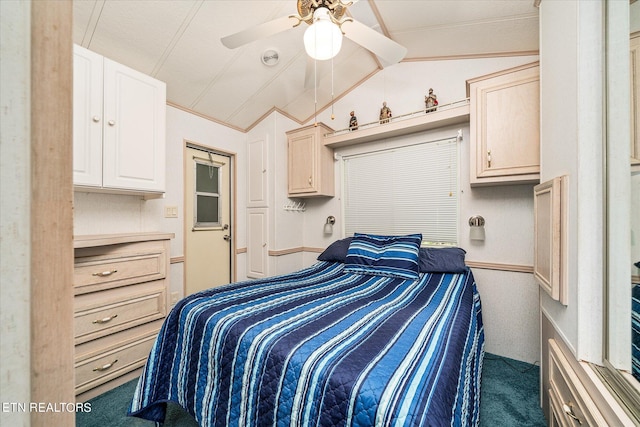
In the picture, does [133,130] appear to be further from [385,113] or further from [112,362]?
[385,113]

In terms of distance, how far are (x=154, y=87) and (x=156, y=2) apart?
57 cm

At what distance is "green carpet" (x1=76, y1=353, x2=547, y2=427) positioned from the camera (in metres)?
1.54

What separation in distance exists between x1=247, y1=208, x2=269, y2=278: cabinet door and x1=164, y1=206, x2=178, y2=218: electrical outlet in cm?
90

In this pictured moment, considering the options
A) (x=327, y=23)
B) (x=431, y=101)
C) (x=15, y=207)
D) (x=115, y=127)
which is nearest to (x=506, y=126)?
(x=431, y=101)

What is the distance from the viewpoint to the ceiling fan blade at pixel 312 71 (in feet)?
8.84

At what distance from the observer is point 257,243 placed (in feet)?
10.7

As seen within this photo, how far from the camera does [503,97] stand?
1.96 meters

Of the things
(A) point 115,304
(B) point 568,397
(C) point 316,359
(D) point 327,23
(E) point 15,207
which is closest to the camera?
(E) point 15,207

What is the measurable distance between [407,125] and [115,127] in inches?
95.4

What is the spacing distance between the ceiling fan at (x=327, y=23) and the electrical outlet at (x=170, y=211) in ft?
5.40

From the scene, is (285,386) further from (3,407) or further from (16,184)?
(16,184)

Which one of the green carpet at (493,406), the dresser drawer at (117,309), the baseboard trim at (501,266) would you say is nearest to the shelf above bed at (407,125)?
the baseboard trim at (501,266)

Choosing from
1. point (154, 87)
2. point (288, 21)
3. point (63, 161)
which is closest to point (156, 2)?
point (154, 87)

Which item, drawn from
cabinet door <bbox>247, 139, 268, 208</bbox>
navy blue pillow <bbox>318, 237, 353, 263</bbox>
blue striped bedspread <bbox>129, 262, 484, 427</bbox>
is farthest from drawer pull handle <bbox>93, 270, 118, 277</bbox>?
navy blue pillow <bbox>318, 237, 353, 263</bbox>
